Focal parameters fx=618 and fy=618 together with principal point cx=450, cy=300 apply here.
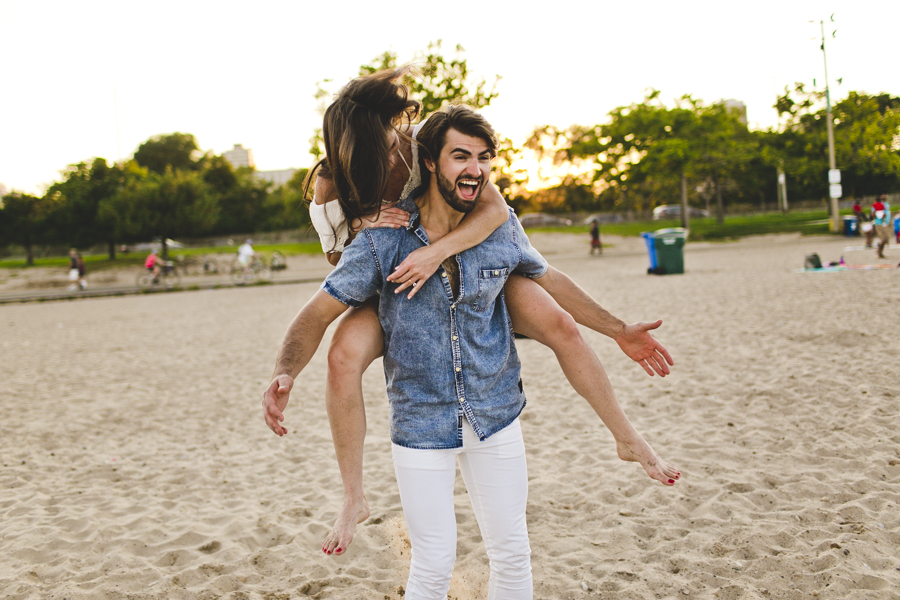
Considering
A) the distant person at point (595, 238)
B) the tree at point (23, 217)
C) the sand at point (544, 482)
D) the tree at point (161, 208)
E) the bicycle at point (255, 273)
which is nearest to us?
the sand at point (544, 482)

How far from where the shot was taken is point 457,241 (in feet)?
6.75

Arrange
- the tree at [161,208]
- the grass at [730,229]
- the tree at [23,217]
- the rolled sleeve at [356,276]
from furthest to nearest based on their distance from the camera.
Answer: the tree at [23,217]
the tree at [161,208]
the grass at [730,229]
the rolled sleeve at [356,276]

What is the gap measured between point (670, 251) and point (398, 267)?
18.4 m

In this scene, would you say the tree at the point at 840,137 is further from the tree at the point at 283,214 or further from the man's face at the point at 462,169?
the tree at the point at 283,214

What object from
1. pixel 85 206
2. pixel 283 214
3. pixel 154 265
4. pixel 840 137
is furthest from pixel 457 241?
pixel 283 214

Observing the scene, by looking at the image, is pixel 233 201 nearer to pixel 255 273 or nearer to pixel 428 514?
pixel 255 273

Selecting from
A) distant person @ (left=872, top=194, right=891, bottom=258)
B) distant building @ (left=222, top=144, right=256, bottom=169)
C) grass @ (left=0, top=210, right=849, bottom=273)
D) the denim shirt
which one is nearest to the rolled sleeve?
the denim shirt

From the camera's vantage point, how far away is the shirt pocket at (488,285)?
82.6 inches

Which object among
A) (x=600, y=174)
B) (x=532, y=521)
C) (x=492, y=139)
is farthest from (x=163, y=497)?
(x=600, y=174)

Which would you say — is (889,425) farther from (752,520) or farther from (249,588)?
(249,588)

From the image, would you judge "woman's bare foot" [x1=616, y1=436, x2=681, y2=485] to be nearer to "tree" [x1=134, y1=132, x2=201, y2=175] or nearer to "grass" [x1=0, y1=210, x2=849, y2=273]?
"grass" [x1=0, y1=210, x2=849, y2=273]

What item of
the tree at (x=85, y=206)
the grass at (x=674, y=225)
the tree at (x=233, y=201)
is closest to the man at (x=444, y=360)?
the grass at (x=674, y=225)

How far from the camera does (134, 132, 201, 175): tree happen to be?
219 ft

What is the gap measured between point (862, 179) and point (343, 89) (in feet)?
216
